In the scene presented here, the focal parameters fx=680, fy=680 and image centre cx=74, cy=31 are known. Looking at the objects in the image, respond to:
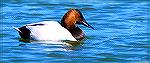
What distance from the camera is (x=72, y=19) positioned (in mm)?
12602

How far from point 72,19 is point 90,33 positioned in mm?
441

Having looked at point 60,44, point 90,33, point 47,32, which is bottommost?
point 60,44

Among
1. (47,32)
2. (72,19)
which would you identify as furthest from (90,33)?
(47,32)

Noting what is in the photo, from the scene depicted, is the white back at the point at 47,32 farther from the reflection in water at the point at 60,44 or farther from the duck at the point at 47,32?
the reflection in water at the point at 60,44

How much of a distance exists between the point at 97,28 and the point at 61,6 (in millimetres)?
2833

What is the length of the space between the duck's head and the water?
0.95ft

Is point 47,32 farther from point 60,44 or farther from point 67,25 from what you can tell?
point 67,25

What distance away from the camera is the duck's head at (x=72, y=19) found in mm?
12453

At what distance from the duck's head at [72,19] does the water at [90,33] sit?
0.95 feet

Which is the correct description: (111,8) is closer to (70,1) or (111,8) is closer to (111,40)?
(70,1)

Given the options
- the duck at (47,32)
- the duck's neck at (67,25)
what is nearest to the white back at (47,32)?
the duck at (47,32)

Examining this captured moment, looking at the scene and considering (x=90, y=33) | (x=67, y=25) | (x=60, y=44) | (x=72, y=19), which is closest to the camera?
(x=60, y=44)

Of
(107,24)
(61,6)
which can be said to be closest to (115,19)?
(107,24)

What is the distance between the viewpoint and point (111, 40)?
39.0ft
